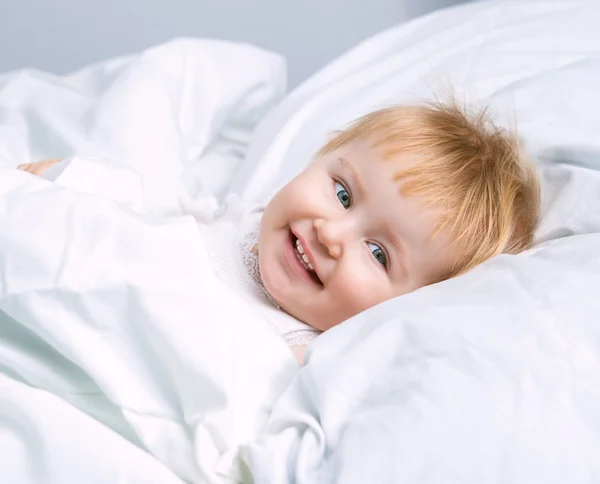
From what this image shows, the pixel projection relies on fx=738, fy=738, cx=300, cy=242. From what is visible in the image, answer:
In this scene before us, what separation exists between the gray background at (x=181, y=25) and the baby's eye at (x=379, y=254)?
3.41ft

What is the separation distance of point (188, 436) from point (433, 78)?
0.78 m

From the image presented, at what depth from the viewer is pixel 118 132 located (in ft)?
3.68

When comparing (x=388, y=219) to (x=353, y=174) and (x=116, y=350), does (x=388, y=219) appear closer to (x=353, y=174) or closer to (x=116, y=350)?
(x=353, y=174)

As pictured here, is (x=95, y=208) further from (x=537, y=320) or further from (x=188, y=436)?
(x=537, y=320)

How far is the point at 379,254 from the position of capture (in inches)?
33.0

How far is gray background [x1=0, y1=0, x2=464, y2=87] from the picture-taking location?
162cm

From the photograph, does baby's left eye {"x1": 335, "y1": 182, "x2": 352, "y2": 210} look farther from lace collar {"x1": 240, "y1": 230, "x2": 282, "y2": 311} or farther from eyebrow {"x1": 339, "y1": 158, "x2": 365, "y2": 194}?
lace collar {"x1": 240, "y1": 230, "x2": 282, "y2": 311}

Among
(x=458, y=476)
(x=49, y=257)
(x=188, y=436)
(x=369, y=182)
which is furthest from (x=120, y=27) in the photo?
(x=458, y=476)

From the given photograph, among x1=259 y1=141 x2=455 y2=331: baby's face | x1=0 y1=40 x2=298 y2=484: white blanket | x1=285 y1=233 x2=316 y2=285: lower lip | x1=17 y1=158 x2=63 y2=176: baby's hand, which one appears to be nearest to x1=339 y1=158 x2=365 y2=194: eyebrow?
x1=259 y1=141 x2=455 y2=331: baby's face

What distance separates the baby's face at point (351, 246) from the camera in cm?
82

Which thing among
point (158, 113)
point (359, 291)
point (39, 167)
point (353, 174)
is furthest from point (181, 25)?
point (359, 291)

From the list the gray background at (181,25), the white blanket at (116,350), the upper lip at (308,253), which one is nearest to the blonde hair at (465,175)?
the upper lip at (308,253)

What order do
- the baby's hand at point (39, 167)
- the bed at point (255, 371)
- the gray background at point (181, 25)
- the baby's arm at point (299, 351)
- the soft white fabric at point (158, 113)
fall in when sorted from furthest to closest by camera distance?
the gray background at point (181, 25) → the soft white fabric at point (158, 113) → the baby's hand at point (39, 167) → the baby's arm at point (299, 351) → the bed at point (255, 371)

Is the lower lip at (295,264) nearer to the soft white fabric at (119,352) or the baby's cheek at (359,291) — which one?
the baby's cheek at (359,291)
